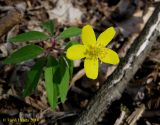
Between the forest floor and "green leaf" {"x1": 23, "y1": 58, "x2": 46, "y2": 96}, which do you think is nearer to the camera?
"green leaf" {"x1": 23, "y1": 58, "x2": 46, "y2": 96}

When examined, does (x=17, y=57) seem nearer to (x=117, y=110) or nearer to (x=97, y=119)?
(x=97, y=119)

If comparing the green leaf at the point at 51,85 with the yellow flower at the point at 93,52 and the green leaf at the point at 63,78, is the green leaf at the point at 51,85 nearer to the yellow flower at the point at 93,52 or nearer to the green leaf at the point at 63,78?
the green leaf at the point at 63,78

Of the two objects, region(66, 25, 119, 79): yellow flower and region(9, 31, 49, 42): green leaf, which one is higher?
region(9, 31, 49, 42): green leaf

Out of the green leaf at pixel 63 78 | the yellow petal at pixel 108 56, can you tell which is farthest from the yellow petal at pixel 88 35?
the green leaf at pixel 63 78

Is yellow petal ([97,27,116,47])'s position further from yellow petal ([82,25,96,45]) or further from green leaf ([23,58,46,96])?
green leaf ([23,58,46,96])

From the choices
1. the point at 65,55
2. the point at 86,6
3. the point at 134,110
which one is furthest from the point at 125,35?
the point at 65,55

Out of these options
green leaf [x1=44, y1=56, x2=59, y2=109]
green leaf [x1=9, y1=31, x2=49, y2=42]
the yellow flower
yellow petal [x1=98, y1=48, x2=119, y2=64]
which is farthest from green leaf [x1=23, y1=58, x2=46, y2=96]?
yellow petal [x1=98, y1=48, x2=119, y2=64]

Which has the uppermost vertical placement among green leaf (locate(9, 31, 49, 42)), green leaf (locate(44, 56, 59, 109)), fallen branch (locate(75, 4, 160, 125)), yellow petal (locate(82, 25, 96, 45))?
green leaf (locate(9, 31, 49, 42))
